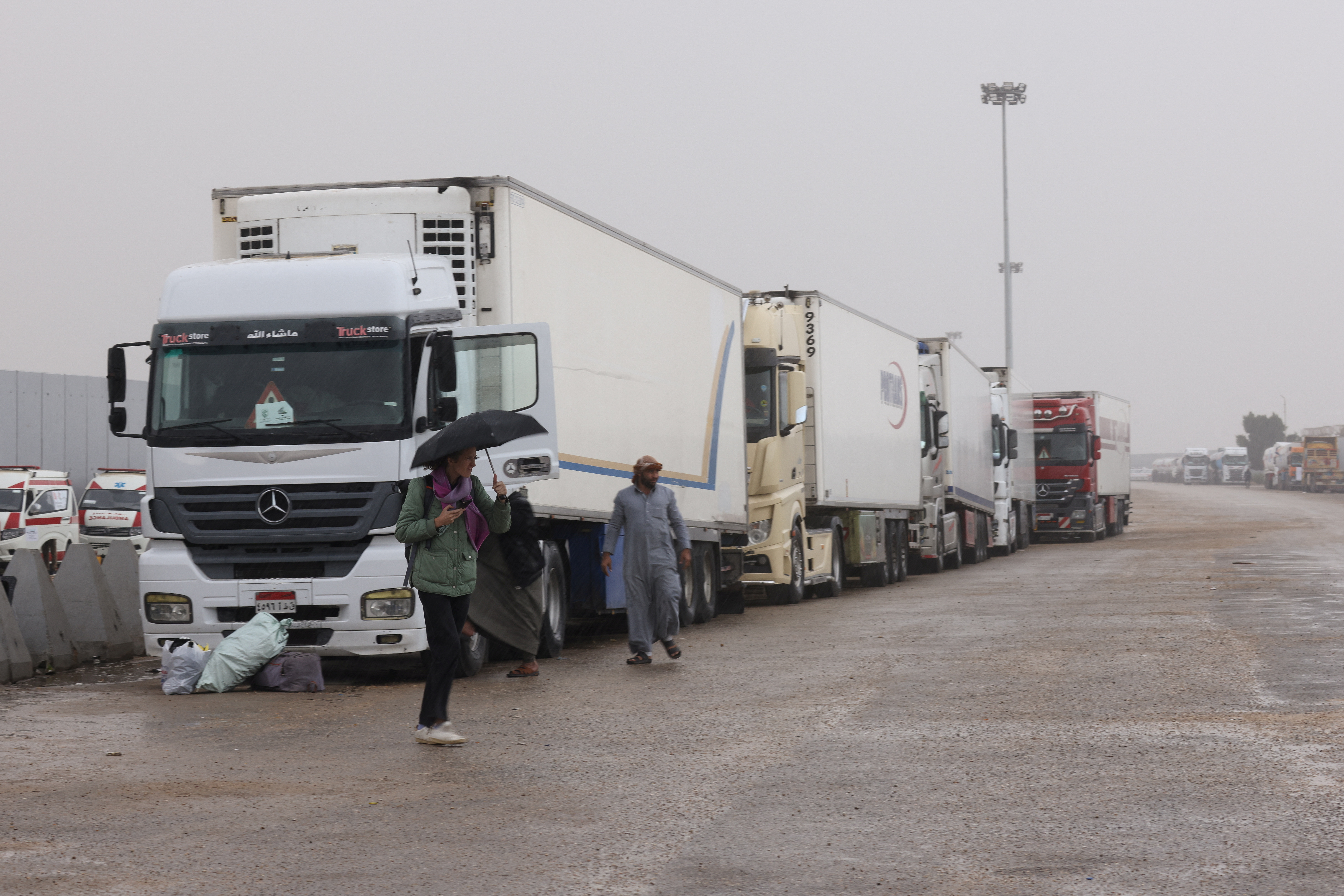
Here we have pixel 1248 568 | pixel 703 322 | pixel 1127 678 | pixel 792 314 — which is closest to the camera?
pixel 1127 678

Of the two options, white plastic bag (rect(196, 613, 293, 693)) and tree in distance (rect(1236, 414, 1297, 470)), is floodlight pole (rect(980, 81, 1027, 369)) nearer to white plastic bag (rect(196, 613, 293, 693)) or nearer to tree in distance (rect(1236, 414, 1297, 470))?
white plastic bag (rect(196, 613, 293, 693))

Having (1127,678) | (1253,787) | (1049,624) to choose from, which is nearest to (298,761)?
(1253,787)

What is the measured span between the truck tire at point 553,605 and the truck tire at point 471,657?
2.29 feet

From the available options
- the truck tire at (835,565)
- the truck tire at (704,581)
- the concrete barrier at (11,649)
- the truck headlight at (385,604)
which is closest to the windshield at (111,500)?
the truck tire at (835,565)

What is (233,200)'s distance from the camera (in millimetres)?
13797

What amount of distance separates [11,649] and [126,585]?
2.47m

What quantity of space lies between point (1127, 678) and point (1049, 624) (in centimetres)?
487

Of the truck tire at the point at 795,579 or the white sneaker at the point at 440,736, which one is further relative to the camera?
the truck tire at the point at 795,579

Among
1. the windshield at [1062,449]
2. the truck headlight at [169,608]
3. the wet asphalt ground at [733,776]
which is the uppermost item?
the windshield at [1062,449]

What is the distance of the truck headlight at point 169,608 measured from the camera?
12.3 m

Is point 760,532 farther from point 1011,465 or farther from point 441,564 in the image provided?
point 1011,465

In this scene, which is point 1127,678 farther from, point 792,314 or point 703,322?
point 792,314

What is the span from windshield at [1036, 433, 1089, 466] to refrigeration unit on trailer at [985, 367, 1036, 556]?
2.88ft

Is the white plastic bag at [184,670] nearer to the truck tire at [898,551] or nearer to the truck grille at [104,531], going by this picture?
the truck tire at [898,551]
